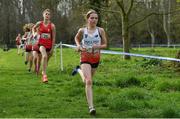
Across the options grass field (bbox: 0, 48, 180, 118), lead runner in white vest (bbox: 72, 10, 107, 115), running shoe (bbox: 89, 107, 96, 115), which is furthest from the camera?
lead runner in white vest (bbox: 72, 10, 107, 115)

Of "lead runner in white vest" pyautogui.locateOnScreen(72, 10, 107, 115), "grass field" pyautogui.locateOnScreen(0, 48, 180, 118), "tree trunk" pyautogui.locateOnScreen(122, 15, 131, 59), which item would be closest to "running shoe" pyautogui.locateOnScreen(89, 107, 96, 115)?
"grass field" pyautogui.locateOnScreen(0, 48, 180, 118)

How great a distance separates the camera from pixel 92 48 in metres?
8.88

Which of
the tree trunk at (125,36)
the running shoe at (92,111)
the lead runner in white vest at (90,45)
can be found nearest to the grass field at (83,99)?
the running shoe at (92,111)

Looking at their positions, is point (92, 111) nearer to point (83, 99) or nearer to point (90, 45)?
point (90, 45)

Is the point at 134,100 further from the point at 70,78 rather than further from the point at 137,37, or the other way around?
the point at 137,37

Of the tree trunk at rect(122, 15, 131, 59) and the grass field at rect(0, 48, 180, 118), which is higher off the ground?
the tree trunk at rect(122, 15, 131, 59)

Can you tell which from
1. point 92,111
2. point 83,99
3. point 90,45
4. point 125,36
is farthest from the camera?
point 125,36

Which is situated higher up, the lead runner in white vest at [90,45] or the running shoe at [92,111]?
the lead runner in white vest at [90,45]

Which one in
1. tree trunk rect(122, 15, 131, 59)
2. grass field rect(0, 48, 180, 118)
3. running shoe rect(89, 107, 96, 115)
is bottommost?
grass field rect(0, 48, 180, 118)

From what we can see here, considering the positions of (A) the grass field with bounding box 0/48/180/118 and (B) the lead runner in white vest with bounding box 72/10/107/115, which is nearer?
(A) the grass field with bounding box 0/48/180/118

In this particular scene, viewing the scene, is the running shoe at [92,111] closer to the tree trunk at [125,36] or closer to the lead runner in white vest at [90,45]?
the lead runner in white vest at [90,45]

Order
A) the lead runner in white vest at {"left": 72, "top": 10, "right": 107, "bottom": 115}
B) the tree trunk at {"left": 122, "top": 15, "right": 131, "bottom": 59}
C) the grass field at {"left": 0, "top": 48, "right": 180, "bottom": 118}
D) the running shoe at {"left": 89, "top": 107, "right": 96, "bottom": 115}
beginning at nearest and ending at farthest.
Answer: the running shoe at {"left": 89, "top": 107, "right": 96, "bottom": 115}
the grass field at {"left": 0, "top": 48, "right": 180, "bottom": 118}
the lead runner in white vest at {"left": 72, "top": 10, "right": 107, "bottom": 115}
the tree trunk at {"left": 122, "top": 15, "right": 131, "bottom": 59}

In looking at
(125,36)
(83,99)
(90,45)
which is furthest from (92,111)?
(125,36)

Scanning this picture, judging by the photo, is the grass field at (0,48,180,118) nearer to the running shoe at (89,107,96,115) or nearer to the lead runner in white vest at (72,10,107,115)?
the running shoe at (89,107,96,115)
